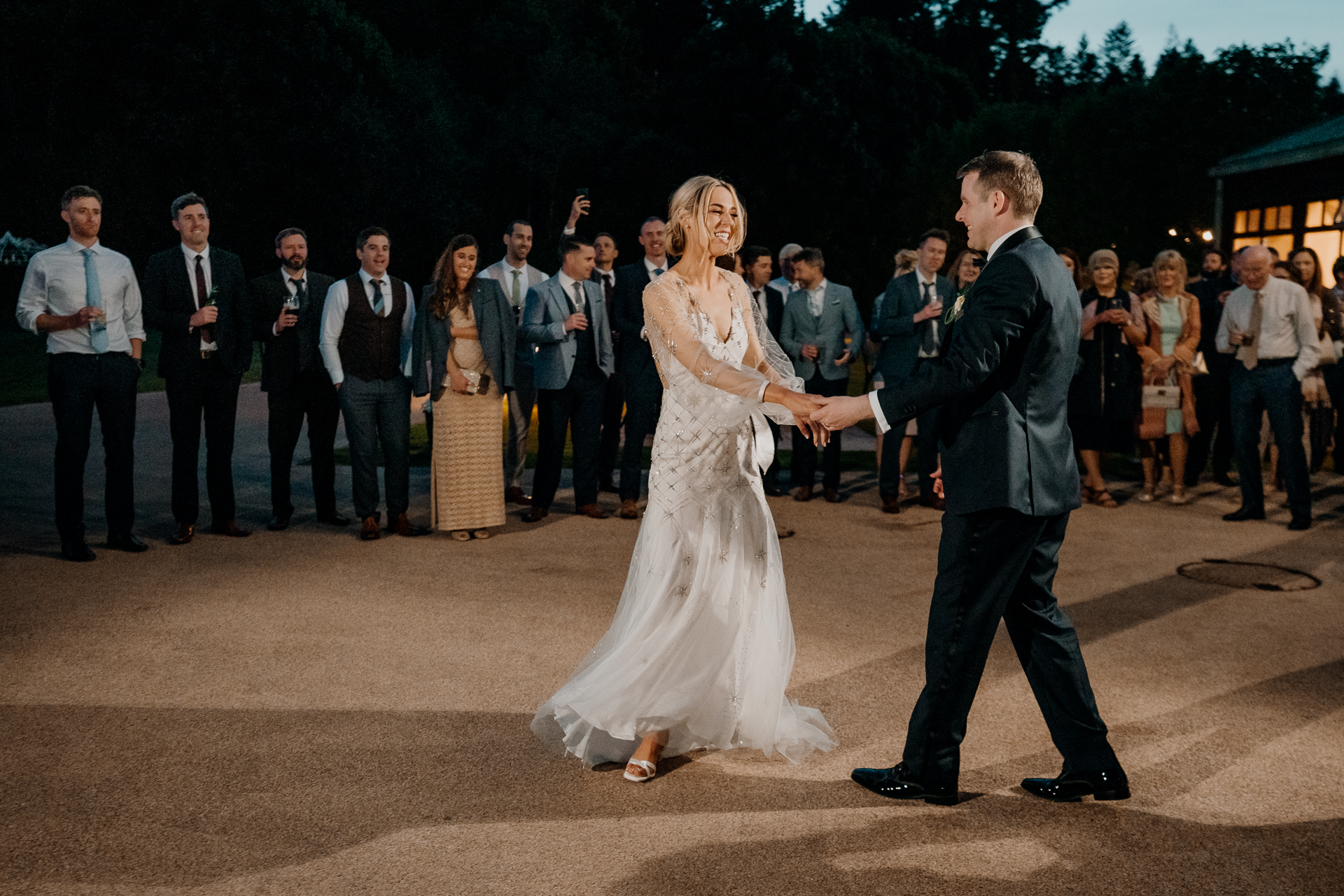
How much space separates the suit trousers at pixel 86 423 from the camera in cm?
704

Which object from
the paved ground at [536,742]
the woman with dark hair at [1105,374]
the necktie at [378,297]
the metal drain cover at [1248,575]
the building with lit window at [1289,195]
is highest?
the building with lit window at [1289,195]

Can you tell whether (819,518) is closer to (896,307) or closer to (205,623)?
(896,307)

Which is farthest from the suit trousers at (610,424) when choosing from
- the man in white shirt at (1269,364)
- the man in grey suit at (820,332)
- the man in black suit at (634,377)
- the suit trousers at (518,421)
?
the man in white shirt at (1269,364)

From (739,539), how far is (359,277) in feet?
15.7

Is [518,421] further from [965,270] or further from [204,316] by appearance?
[965,270]

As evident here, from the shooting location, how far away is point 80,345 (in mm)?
7039

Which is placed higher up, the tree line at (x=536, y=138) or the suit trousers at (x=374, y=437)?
the tree line at (x=536, y=138)

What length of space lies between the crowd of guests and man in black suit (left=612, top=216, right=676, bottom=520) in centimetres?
2

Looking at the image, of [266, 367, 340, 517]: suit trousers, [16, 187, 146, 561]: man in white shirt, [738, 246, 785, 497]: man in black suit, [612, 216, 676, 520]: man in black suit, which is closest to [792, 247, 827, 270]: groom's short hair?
[738, 246, 785, 497]: man in black suit

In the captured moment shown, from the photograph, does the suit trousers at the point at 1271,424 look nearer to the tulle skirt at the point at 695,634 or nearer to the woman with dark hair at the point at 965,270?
the woman with dark hair at the point at 965,270

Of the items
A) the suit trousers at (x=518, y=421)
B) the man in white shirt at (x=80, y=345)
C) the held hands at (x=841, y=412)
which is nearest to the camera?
the held hands at (x=841, y=412)

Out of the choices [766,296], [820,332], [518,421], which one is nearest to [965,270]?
[820,332]

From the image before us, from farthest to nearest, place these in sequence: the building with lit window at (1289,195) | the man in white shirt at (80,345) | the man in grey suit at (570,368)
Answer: the building with lit window at (1289,195) → the man in grey suit at (570,368) → the man in white shirt at (80,345)

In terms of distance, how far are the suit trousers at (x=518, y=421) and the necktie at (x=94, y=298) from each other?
293cm
